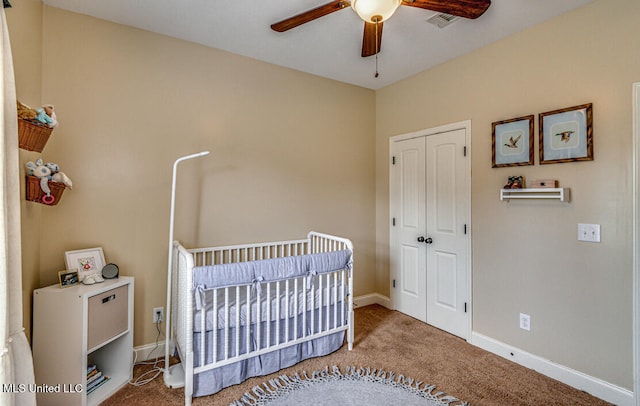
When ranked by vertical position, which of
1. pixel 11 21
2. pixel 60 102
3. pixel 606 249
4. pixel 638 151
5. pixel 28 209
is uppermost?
pixel 11 21

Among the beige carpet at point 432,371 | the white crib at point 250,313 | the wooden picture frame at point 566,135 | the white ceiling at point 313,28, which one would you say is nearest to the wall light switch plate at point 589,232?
the wooden picture frame at point 566,135

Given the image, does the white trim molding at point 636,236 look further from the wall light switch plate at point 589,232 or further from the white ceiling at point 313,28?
the white ceiling at point 313,28

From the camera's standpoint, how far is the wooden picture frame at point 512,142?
88.6 inches

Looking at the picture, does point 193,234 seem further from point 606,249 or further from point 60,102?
point 606,249

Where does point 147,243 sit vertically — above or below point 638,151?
below

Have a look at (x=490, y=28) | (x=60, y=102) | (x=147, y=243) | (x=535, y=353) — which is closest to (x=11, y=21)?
(x=60, y=102)

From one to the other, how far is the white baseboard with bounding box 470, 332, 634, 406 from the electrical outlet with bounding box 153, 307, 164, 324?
102 inches

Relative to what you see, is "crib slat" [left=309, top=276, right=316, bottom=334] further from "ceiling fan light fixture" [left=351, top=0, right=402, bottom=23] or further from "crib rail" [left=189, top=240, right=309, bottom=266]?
"ceiling fan light fixture" [left=351, top=0, right=402, bottom=23]

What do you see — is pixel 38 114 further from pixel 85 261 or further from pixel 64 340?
pixel 64 340

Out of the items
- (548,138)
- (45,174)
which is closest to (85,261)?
(45,174)

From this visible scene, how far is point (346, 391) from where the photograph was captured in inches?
76.6

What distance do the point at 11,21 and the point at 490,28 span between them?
9.90 ft

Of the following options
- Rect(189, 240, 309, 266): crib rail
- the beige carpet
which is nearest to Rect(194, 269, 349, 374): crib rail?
the beige carpet

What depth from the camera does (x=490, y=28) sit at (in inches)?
89.5
